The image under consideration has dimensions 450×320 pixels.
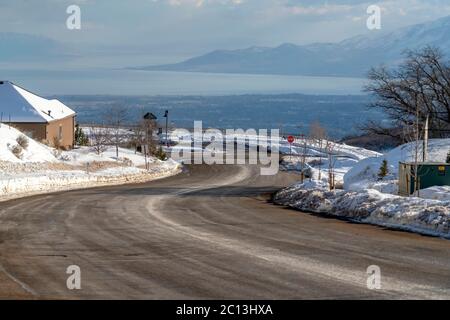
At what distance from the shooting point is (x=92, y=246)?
54.1ft

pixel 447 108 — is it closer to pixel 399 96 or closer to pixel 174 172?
pixel 399 96

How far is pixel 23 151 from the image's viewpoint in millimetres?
49219

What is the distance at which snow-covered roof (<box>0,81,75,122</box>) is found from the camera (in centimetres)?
6681

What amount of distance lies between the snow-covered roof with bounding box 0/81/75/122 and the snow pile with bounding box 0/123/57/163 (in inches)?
519

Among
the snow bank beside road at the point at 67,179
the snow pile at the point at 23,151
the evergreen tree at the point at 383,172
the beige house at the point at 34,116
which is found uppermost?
the beige house at the point at 34,116

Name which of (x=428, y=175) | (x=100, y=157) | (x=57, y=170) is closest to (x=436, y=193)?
(x=428, y=175)

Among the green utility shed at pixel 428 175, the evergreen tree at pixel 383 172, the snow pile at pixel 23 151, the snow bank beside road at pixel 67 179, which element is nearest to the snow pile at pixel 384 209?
the green utility shed at pixel 428 175

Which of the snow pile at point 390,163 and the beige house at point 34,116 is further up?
the beige house at point 34,116

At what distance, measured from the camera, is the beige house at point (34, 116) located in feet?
217

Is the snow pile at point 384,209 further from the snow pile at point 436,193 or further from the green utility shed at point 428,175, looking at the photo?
the green utility shed at point 428,175

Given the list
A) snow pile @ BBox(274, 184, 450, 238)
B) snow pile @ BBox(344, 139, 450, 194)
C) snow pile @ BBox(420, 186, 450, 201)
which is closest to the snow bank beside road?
snow pile @ BBox(274, 184, 450, 238)

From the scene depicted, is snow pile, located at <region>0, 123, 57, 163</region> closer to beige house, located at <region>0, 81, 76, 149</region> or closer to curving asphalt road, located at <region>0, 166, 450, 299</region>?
beige house, located at <region>0, 81, 76, 149</region>

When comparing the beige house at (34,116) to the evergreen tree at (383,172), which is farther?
the beige house at (34,116)
